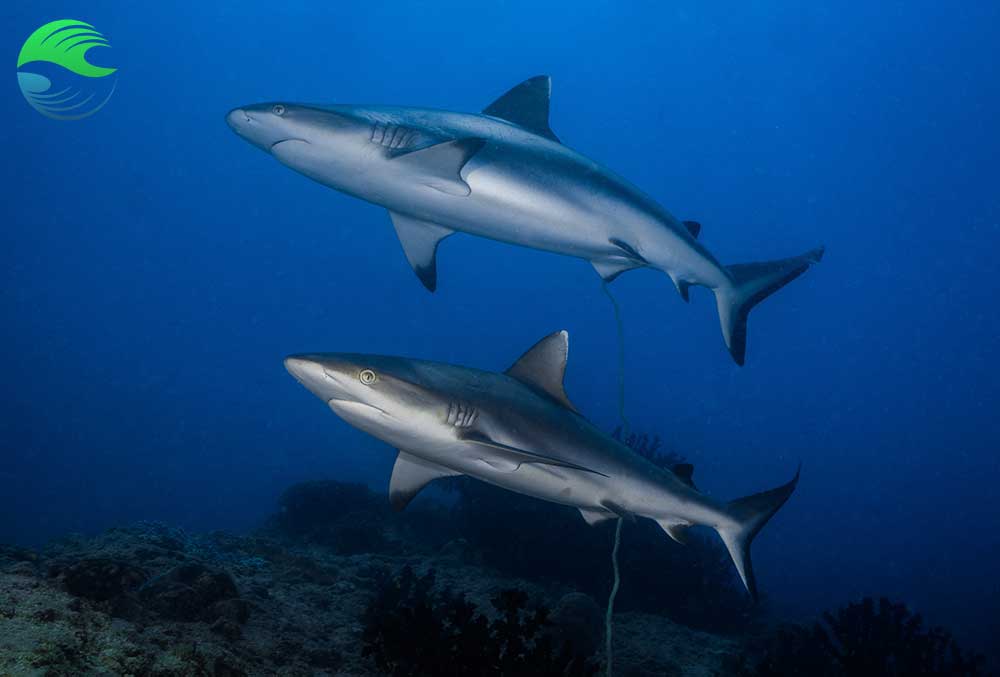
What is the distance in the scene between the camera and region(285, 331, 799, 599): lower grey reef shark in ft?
10.9

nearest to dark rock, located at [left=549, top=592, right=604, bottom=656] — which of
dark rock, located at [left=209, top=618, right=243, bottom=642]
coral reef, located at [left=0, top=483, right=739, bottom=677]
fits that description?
coral reef, located at [left=0, top=483, right=739, bottom=677]

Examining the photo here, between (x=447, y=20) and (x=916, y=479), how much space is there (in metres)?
110

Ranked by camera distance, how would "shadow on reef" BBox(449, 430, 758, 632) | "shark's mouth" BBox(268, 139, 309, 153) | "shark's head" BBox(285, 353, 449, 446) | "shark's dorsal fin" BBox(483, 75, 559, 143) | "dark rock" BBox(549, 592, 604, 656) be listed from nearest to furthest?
1. "shark's head" BBox(285, 353, 449, 446)
2. "shark's mouth" BBox(268, 139, 309, 153)
3. "shark's dorsal fin" BBox(483, 75, 559, 143)
4. "dark rock" BBox(549, 592, 604, 656)
5. "shadow on reef" BBox(449, 430, 758, 632)

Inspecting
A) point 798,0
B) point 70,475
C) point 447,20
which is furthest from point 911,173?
point 70,475

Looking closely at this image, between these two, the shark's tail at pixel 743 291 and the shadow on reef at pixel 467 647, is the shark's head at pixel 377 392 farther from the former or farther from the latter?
the shark's tail at pixel 743 291

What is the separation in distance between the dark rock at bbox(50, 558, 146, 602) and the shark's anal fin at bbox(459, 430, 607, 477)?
10.9 ft

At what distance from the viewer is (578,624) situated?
643cm

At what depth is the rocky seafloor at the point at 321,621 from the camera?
11.4ft

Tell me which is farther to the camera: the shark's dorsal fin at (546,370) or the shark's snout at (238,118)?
the shark's dorsal fin at (546,370)

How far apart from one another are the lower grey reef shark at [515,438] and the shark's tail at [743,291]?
1967 mm

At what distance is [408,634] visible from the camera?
4477 mm

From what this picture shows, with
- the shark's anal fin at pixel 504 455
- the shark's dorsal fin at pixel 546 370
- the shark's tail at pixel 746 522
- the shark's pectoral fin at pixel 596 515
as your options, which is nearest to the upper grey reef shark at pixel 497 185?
the shark's dorsal fin at pixel 546 370

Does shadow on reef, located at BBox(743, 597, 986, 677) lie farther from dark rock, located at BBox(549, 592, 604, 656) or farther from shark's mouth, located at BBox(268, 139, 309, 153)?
shark's mouth, located at BBox(268, 139, 309, 153)

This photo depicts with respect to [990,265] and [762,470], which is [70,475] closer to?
[762,470]
